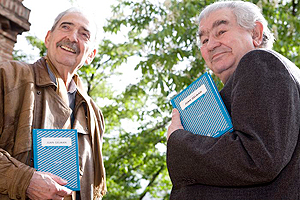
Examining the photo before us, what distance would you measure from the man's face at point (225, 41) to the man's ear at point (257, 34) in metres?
0.04

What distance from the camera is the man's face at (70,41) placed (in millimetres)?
2369

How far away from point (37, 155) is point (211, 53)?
1.10 m

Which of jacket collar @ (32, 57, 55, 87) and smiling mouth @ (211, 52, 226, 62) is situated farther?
jacket collar @ (32, 57, 55, 87)

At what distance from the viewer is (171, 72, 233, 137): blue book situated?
4.66 feet

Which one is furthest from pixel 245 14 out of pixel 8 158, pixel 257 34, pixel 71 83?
pixel 8 158

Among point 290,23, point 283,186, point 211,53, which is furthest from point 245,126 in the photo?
point 290,23

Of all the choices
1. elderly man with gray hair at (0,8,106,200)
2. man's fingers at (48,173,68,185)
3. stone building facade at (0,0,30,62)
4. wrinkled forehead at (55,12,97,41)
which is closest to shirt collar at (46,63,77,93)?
→ elderly man with gray hair at (0,8,106,200)

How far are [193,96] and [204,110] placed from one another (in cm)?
10

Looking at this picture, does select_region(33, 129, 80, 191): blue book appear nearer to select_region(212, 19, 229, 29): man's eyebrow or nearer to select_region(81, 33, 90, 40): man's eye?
select_region(81, 33, 90, 40): man's eye

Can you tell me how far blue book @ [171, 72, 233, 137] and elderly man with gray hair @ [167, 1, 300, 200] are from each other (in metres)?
0.06

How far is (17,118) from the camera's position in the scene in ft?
6.61

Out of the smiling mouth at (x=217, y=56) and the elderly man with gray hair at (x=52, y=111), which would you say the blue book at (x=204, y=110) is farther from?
the elderly man with gray hair at (x=52, y=111)

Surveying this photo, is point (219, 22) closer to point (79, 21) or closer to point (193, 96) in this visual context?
point (193, 96)

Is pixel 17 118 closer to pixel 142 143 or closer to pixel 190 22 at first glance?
pixel 190 22
